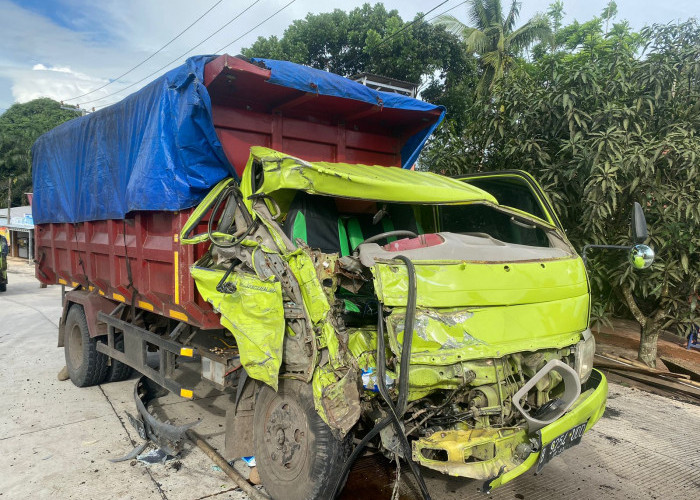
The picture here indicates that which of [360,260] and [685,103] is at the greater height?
[685,103]

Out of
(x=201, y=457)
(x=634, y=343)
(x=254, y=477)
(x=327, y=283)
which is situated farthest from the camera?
(x=634, y=343)

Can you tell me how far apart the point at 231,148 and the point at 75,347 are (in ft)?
11.8

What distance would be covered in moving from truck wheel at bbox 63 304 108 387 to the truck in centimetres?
57

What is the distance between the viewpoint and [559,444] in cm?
258

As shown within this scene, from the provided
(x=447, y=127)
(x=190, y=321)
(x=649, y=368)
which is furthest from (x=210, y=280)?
(x=649, y=368)

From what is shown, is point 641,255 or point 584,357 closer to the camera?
point 584,357

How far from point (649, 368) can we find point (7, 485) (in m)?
6.88

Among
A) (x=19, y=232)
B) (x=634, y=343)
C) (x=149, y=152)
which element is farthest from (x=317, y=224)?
(x=19, y=232)

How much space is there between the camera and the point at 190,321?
3623mm

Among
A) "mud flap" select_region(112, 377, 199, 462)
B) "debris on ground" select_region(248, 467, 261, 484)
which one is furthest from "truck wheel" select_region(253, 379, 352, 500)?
"mud flap" select_region(112, 377, 199, 462)

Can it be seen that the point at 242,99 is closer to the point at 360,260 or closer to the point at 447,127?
the point at 360,260

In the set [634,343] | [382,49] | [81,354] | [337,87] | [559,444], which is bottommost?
[634,343]

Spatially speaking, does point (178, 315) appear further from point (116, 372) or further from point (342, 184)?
point (116, 372)

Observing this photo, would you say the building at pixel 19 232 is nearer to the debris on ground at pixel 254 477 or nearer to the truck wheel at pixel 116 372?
the truck wheel at pixel 116 372
